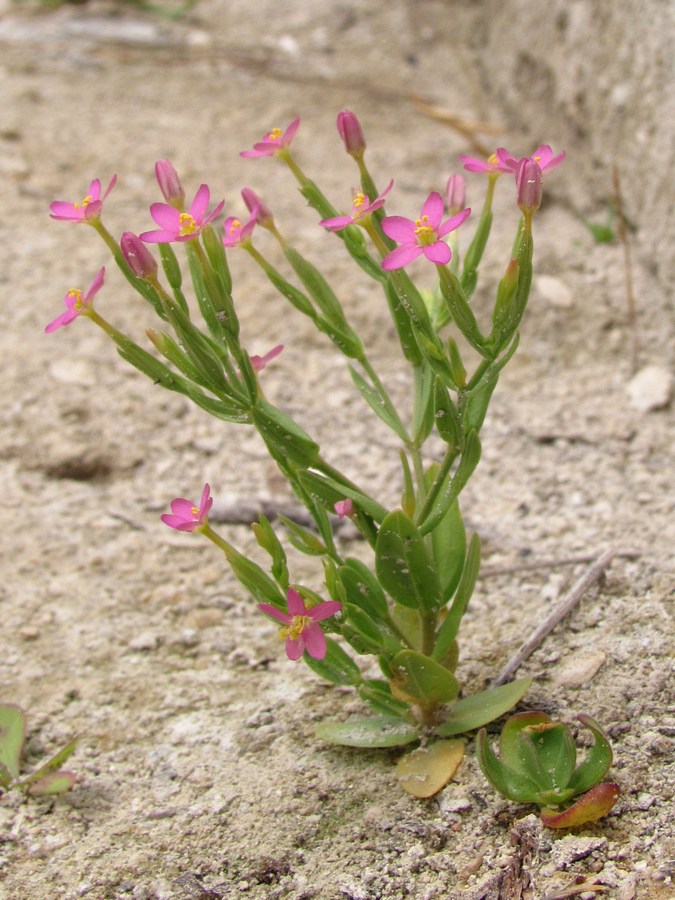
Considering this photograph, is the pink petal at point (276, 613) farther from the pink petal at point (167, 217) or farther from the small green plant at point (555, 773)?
the pink petal at point (167, 217)

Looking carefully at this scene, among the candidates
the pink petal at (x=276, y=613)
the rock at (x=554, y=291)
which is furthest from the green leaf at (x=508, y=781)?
the rock at (x=554, y=291)

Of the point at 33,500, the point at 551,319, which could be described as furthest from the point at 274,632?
the point at 551,319

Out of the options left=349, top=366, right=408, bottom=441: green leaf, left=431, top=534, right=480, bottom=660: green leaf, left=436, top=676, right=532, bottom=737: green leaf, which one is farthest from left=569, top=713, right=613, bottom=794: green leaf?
left=349, top=366, right=408, bottom=441: green leaf

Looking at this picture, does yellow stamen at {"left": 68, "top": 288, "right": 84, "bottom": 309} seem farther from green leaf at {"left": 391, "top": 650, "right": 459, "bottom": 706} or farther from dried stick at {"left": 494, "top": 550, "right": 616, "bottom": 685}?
dried stick at {"left": 494, "top": 550, "right": 616, "bottom": 685}

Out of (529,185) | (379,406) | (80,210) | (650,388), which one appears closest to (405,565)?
(379,406)

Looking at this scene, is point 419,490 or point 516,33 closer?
point 419,490

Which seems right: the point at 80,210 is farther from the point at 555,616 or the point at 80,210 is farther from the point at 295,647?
the point at 555,616

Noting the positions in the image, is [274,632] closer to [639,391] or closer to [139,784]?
[139,784]
